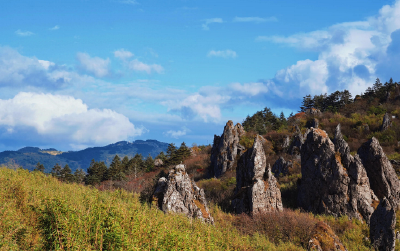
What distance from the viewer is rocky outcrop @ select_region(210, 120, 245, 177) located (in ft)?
134

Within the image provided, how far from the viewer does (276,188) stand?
18031 mm

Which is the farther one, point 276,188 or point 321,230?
point 276,188

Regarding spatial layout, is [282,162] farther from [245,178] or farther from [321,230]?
[321,230]

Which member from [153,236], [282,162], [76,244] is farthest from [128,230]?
[282,162]

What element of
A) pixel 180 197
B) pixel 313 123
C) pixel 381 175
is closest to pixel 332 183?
pixel 381 175

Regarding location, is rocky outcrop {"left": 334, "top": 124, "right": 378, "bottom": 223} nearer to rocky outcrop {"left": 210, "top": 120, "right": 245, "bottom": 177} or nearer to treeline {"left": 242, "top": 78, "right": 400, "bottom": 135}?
rocky outcrop {"left": 210, "top": 120, "right": 245, "bottom": 177}

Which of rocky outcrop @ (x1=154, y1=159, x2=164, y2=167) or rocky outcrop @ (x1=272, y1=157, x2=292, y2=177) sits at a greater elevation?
rocky outcrop @ (x1=154, y1=159, x2=164, y2=167)

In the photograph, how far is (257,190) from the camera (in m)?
17.5

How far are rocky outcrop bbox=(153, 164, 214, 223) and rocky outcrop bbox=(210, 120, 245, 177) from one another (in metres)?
26.6

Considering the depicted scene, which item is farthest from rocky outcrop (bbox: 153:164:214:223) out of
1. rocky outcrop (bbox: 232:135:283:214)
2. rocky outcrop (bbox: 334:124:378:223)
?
rocky outcrop (bbox: 334:124:378:223)

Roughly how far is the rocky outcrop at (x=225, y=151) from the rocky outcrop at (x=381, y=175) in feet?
74.3

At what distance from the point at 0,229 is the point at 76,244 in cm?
264

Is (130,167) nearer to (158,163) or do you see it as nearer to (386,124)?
(158,163)

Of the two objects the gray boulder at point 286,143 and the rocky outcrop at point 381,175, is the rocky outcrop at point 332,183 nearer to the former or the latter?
the rocky outcrop at point 381,175
